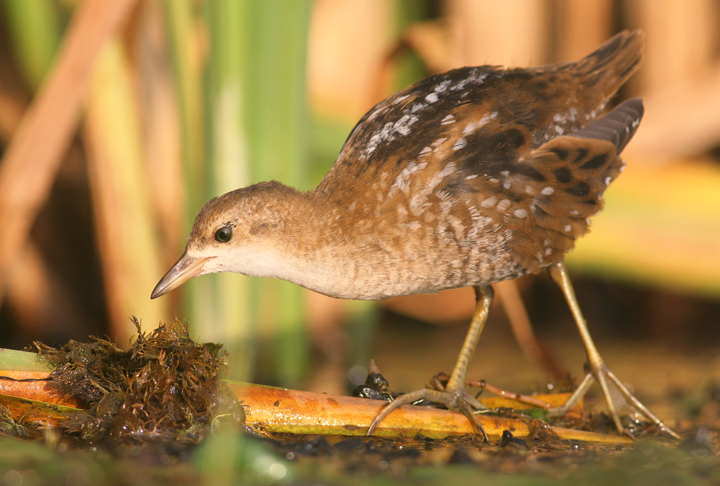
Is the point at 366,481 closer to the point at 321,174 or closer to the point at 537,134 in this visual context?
the point at 537,134

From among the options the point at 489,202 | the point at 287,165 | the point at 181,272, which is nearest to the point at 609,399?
the point at 489,202

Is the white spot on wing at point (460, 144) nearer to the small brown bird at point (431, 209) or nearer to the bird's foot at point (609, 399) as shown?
the small brown bird at point (431, 209)

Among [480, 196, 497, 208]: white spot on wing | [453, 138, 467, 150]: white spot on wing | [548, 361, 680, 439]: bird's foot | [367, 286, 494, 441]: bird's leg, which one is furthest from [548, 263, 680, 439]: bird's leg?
[453, 138, 467, 150]: white spot on wing

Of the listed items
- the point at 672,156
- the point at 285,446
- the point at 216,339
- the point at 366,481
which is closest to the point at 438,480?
the point at 366,481

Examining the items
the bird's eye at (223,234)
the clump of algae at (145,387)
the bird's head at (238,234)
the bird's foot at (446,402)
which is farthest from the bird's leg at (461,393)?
the bird's eye at (223,234)

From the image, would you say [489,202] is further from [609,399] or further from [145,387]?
[145,387]

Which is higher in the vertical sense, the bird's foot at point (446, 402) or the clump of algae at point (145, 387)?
the clump of algae at point (145, 387)
